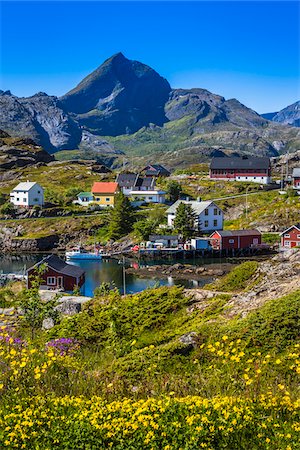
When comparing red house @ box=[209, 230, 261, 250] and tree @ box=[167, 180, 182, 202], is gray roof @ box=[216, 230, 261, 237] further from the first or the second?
tree @ box=[167, 180, 182, 202]

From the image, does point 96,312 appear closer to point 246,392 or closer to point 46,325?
point 46,325

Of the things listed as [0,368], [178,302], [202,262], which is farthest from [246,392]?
[202,262]

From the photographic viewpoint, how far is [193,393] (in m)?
7.77

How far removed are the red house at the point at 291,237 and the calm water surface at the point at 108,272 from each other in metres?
10.2

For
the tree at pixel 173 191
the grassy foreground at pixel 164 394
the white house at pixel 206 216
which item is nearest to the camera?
the grassy foreground at pixel 164 394

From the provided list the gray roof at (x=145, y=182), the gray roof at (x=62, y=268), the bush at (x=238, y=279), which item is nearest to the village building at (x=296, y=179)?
the gray roof at (x=145, y=182)

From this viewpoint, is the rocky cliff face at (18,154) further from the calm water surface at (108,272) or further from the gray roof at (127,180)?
the calm water surface at (108,272)

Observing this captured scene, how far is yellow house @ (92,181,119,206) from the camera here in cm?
9875

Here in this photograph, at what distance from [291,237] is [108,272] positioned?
1068 inches

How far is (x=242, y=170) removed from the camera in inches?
4299

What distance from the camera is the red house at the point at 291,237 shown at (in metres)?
66.8

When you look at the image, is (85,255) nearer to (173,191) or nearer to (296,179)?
(173,191)

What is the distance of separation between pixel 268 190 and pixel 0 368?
315ft

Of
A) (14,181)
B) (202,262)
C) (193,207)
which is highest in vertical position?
(14,181)
